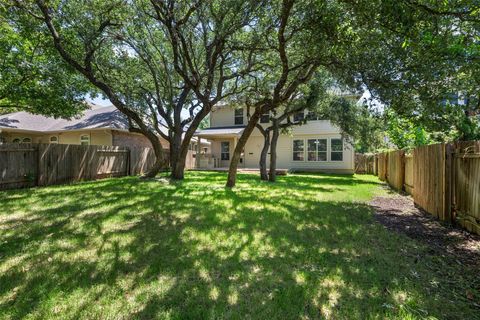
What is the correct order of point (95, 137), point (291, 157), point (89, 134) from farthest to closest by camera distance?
1. point (291, 157)
2. point (89, 134)
3. point (95, 137)

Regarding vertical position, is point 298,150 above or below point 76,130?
below

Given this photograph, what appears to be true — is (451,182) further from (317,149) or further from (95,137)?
(95,137)

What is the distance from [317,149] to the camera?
21.1 meters

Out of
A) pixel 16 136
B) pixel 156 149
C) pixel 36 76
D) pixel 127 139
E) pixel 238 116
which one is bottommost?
pixel 156 149

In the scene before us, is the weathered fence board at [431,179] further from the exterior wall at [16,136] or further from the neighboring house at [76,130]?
the exterior wall at [16,136]

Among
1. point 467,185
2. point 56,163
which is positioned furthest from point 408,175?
point 56,163

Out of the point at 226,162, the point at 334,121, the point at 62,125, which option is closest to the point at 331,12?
the point at 334,121

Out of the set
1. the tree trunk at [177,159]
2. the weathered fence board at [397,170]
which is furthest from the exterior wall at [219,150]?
the weathered fence board at [397,170]

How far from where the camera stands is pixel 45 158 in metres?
10.4

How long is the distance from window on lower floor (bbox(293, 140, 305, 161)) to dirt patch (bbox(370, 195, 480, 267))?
1332 cm

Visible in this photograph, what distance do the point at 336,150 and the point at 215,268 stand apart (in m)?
18.8

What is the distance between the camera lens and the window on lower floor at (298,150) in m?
21.6

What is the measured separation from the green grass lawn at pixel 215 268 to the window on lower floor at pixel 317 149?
49.8 feet

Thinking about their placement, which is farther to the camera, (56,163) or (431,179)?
(56,163)
